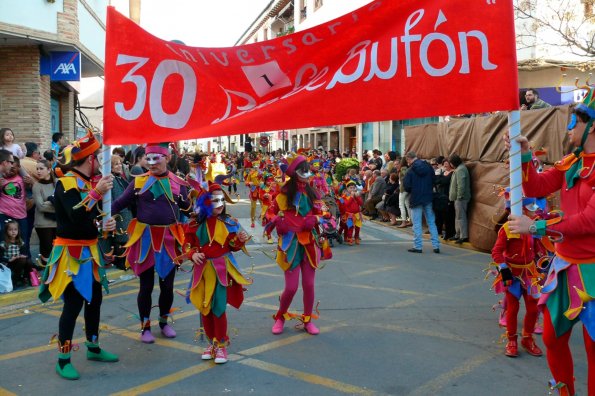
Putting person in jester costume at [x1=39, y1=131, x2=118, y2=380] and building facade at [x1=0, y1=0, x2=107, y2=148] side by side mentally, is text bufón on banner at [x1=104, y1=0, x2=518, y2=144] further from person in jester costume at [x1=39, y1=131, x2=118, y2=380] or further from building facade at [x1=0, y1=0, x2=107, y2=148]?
building facade at [x1=0, y1=0, x2=107, y2=148]

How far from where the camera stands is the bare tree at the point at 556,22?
53.0 ft

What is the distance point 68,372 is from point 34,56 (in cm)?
1106

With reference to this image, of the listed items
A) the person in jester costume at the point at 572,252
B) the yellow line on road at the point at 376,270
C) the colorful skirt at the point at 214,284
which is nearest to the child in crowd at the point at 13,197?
the colorful skirt at the point at 214,284

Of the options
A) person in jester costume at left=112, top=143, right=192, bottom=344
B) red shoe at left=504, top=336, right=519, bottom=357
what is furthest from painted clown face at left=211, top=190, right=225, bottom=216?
red shoe at left=504, top=336, right=519, bottom=357

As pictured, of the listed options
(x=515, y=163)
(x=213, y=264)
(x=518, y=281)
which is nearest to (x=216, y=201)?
(x=213, y=264)

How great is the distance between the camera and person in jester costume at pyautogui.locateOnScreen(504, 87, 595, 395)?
131 inches

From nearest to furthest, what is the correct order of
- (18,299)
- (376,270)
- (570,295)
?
(570,295), (18,299), (376,270)

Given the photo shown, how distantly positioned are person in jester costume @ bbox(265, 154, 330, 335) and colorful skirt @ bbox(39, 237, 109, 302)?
1.89 meters

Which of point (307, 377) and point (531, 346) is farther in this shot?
point (531, 346)

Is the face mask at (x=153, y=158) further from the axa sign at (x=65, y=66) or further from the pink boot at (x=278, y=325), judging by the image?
the axa sign at (x=65, y=66)

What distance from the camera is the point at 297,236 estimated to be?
579cm

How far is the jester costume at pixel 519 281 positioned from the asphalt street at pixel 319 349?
0.15 meters

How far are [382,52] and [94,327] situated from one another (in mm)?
3347

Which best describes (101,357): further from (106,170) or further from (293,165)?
(293,165)
